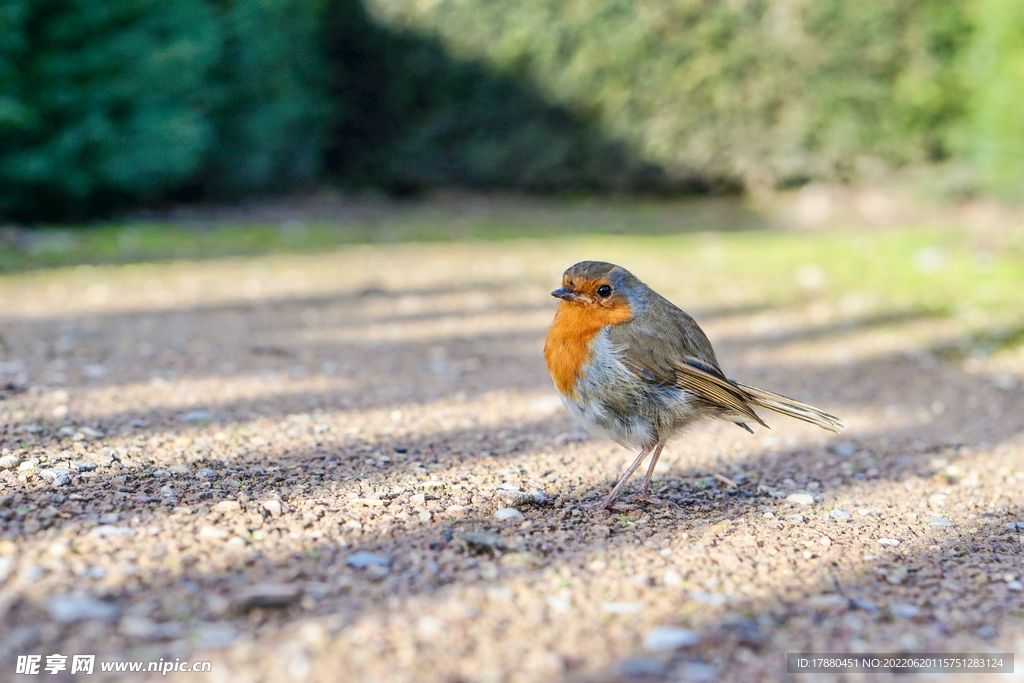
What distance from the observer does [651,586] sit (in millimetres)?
2354

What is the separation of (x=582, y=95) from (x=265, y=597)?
36.2 feet

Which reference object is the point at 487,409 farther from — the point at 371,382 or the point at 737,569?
the point at 737,569

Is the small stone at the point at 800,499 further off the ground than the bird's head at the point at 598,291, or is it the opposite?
the bird's head at the point at 598,291

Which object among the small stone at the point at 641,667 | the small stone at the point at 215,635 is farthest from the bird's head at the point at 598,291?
the small stone at the point at 215,635

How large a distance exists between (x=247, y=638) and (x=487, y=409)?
258 cm

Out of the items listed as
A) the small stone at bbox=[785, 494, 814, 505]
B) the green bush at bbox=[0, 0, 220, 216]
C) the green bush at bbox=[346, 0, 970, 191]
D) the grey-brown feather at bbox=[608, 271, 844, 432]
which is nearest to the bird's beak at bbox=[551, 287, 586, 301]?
the grey-brown feather at bbox=[608, 271, 844, 432]

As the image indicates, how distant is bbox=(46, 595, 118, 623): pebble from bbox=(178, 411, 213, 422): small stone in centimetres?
177

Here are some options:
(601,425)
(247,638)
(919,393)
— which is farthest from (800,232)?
(247,638)

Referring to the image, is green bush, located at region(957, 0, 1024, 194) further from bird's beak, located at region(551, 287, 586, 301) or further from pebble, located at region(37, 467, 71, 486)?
pebble, located at region(37, 467, 71, 486)

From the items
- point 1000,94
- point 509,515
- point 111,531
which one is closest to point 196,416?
point 111,531

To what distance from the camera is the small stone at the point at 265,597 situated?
204 cm

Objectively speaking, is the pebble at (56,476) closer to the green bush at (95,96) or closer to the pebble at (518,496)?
the pebble at (518,496)

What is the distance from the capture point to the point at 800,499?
10.8 ft

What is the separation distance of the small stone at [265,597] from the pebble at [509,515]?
0.83m
